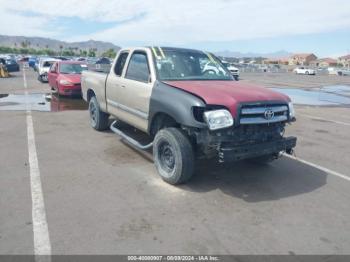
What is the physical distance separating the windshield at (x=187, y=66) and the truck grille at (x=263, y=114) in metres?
1.44

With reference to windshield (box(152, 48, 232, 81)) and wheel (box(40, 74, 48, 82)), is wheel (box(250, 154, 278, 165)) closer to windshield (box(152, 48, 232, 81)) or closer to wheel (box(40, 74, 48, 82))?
windshield (box(152, 48, 232, 81))

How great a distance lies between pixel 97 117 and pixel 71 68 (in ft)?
27.7

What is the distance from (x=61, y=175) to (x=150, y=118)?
1.65 m

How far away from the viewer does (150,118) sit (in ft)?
18.5

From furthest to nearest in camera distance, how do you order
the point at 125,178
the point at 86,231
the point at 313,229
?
1. the point at 125,178
2. the point at 313,229
3. the point at 86,231

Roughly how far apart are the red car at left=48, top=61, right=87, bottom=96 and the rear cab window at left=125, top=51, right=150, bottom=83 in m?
8.36

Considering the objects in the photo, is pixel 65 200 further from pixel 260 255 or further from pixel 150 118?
pixel 260 255

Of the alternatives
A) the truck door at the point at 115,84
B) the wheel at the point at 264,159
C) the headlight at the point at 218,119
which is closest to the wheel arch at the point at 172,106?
the headlight at the point at 218,119

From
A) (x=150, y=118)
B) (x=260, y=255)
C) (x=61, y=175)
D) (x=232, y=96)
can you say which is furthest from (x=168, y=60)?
(x=260, y=255)

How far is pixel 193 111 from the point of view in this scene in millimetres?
4707

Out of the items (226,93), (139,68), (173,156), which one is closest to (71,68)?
(139,68)

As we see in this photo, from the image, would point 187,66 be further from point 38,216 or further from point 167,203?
point 38,216

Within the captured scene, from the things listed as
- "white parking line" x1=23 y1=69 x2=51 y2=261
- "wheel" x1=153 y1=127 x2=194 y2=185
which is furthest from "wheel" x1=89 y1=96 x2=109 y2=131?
"wheel" x1=153 y1=127 x2=194 y2=185

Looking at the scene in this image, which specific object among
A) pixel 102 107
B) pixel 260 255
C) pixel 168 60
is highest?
pixel 168 60
